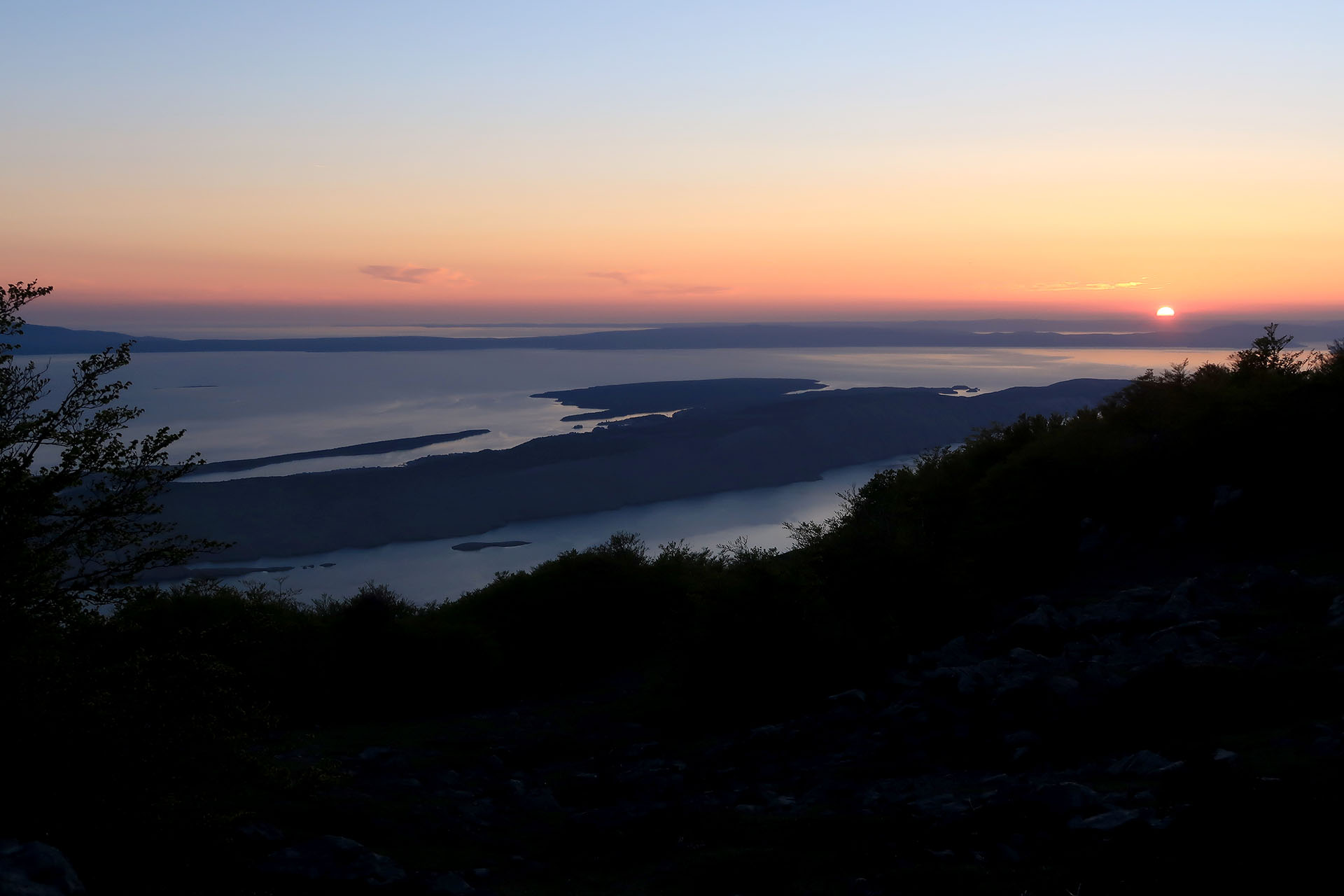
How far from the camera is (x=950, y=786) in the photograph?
24.4 ft

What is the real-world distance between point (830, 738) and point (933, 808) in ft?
9.46

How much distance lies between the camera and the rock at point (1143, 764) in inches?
260

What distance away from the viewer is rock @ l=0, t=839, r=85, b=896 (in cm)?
500

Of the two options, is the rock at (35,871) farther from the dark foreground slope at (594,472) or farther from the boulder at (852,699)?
the dark foreground slope at (594,472)

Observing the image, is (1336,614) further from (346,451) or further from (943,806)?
(346,451)

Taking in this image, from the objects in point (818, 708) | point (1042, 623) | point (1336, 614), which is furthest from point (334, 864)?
point (1336, 614)

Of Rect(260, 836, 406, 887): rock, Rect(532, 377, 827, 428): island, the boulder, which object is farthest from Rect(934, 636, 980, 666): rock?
Rect(532, 377, 827, 428): island

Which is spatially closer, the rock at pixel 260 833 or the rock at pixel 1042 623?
the rock at pixel 260 833

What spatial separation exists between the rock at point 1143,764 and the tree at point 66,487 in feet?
24.6

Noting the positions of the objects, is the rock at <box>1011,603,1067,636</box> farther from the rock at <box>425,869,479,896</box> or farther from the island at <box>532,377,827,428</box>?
the island at <box>532,377,827,428</box>

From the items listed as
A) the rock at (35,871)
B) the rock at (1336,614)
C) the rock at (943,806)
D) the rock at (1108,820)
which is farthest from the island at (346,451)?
the rock at (1108,820)

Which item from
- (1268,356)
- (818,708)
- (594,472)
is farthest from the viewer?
(594,472)

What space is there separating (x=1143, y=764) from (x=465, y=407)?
108573 mm

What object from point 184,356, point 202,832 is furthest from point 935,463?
point 184,356
